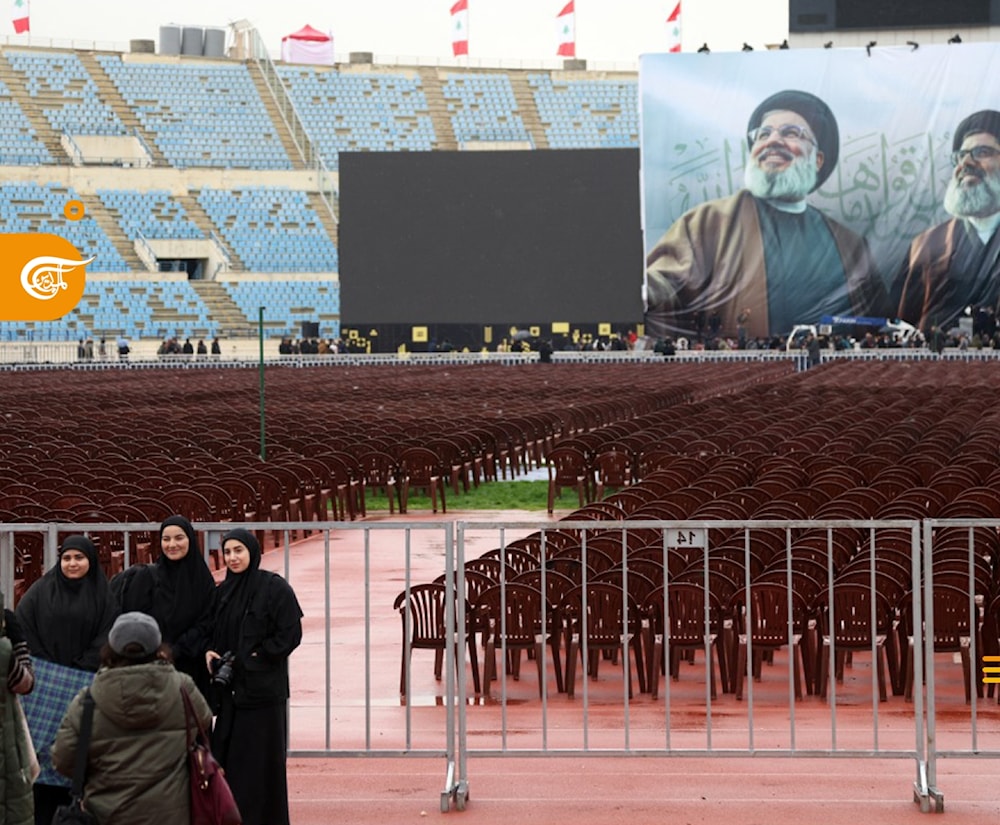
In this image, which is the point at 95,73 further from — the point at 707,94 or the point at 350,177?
the point at 707,94

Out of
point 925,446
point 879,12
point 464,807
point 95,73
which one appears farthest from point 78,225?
point 464,807

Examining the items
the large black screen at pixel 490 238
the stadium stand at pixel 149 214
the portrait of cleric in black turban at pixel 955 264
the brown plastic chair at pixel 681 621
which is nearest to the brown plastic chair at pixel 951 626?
the brown plastic chair at pixel 681 621

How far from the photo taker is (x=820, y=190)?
6194 cm

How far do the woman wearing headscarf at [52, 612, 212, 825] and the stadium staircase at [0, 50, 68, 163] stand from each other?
7090 centimetres

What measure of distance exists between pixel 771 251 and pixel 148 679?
5789 cm

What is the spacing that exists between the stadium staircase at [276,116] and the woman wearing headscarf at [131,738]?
241 ft

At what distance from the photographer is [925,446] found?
18.2 meters

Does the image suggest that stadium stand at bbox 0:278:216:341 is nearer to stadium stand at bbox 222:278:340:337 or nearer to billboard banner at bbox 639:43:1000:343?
stadium stand at bbox 222:278:340:337

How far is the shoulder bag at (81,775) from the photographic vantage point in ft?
17.2

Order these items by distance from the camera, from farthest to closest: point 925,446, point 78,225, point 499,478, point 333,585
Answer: point 78,225 < point 499,478 < point 925,446 < point 333,585

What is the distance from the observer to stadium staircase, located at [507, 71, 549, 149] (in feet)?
269

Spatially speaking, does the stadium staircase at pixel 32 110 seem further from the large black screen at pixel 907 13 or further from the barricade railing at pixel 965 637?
the barricade railing at pixel 965 637

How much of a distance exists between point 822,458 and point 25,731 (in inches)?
473

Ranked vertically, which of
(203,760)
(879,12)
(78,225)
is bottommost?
(203,760)
